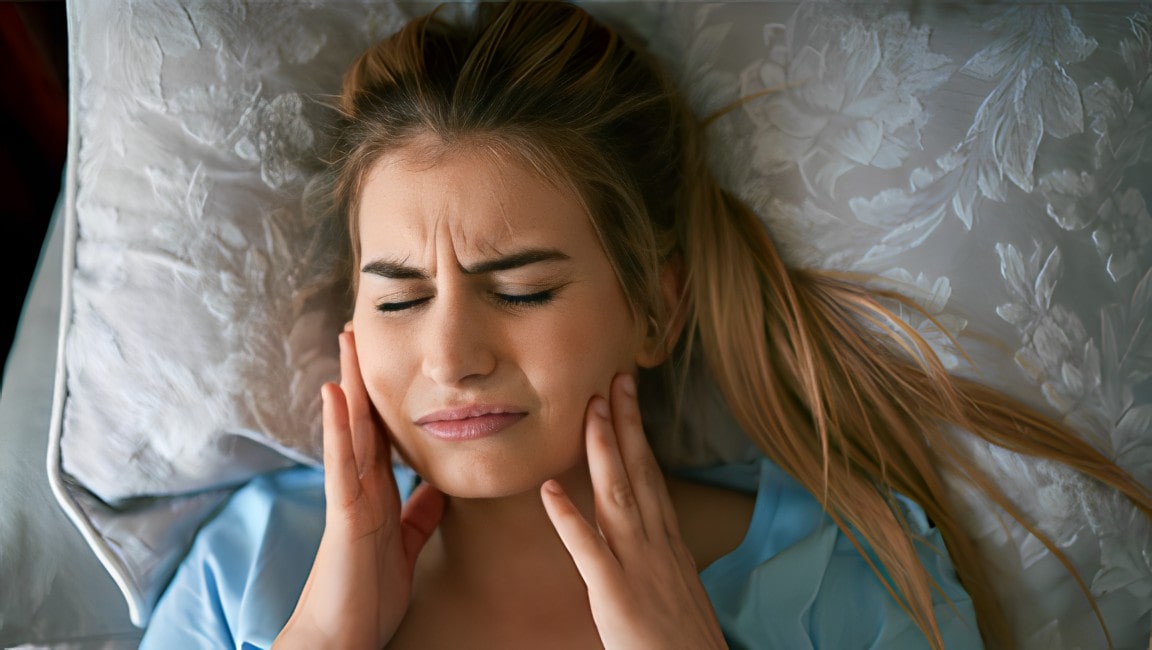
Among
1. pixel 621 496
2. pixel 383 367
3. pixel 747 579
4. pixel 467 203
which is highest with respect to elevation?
pixel 467 203

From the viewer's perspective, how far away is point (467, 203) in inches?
30.9

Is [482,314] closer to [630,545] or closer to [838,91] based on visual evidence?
[630,545]

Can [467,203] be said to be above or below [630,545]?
above

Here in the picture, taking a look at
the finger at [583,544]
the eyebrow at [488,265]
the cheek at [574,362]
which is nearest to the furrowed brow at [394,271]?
the eyebrow at [488,265]

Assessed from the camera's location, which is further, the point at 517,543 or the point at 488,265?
the point at 517,543

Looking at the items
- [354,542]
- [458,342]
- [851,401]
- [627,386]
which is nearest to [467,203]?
[458,342]

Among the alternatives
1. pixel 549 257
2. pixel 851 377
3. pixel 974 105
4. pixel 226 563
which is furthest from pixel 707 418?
pixel 226 563

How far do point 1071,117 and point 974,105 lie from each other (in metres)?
0.09

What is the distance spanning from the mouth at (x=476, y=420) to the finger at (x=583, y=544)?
0.23ft

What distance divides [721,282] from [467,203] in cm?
28

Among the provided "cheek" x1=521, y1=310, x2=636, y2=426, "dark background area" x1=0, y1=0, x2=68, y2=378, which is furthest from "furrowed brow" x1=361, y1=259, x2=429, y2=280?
"dark background area" x1=0, y1=0, x2=68, y2=378

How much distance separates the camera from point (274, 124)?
916 millimetres

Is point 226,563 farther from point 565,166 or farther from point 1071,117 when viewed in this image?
point 1071,117

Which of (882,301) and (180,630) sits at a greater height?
(882,301)
